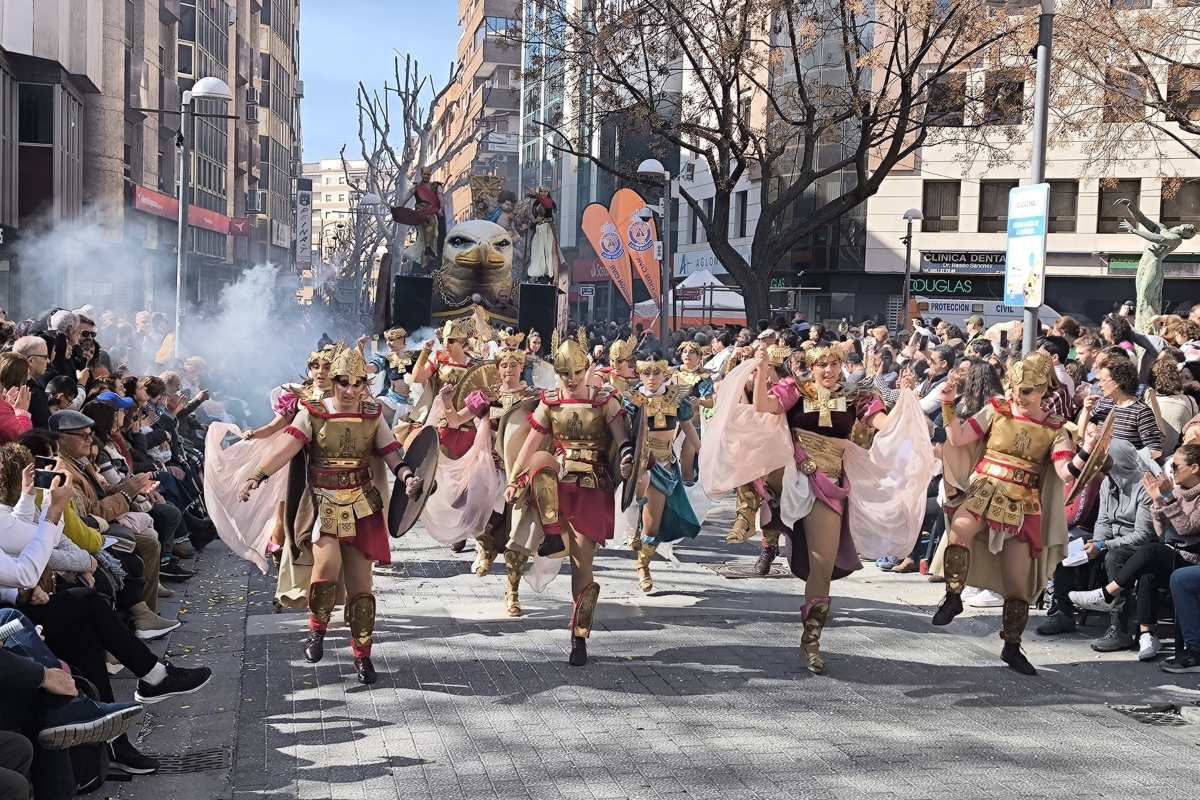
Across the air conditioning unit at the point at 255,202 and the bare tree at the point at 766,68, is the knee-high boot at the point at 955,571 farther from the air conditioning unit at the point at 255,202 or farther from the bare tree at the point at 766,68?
the air conditioning unit at the point at 255,202

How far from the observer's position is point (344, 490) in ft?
26.5

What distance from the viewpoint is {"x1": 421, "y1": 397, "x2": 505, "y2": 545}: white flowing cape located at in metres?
10.2

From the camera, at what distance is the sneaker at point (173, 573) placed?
37.0 ft

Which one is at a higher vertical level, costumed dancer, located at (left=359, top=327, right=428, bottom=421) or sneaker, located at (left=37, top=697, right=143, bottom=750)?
costumed dancer, located at (left=359, top=327, right=428, bottom=421)

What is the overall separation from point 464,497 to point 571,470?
1.63 metres

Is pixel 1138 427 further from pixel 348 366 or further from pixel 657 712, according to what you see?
pixel 348 366

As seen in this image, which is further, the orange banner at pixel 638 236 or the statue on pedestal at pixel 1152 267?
the orange banner at pixel 638 236

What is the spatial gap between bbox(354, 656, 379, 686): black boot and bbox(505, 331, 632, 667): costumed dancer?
4.84ft

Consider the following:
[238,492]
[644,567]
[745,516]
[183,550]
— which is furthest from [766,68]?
[238,492]

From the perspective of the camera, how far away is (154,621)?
8867 mm

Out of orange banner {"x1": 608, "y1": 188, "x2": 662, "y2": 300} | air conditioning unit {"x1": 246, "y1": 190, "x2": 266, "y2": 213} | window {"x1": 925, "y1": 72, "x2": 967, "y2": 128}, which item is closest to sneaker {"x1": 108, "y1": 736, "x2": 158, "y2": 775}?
window {"x1": 925, "y1": 72, "x2": 967, "y2": 128}

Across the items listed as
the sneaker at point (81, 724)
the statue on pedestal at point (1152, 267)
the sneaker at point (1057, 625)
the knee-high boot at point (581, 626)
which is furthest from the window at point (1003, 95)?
the sneaker at point (81, 724)

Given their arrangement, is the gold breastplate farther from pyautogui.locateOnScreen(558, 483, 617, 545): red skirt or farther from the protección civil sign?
the protección civil sign

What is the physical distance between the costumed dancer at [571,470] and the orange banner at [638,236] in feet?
55.3
